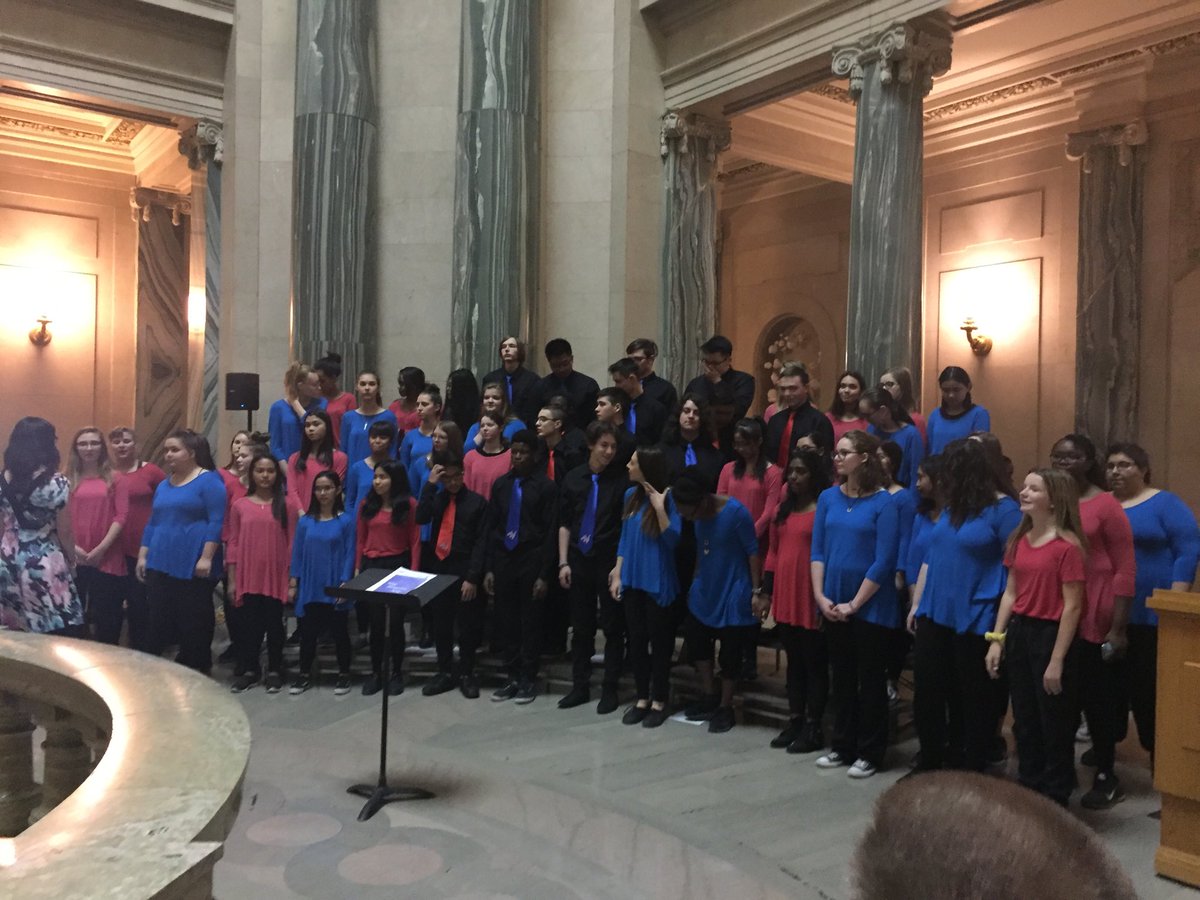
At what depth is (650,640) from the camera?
22.7ft

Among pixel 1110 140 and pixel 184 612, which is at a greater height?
pixel 1110 140

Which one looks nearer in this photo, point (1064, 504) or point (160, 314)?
point (1064, 504)

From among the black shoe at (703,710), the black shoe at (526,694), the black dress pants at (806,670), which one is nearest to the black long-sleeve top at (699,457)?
the black dress pants at (806,670)

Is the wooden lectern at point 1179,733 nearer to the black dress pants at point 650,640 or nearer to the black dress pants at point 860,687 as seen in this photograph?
the black dress pants at point 860,687

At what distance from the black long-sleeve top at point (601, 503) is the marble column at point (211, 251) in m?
6.78

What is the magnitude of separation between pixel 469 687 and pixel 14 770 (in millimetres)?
4310

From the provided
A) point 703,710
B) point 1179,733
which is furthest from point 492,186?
point 1179,733

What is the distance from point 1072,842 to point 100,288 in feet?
60.6

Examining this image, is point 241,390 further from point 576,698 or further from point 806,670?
point 806,670

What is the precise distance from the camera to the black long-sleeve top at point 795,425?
6.92 meters

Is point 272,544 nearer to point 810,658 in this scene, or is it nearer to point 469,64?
point 810,658

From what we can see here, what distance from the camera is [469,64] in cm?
1119

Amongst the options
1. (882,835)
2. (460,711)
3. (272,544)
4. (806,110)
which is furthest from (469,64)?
(882,835)

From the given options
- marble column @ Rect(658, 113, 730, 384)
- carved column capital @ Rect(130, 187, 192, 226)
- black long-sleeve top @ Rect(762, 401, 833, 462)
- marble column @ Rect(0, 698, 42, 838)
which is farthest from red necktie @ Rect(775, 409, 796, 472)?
carved column capital @ Rect(130, 187, 192, 226)
